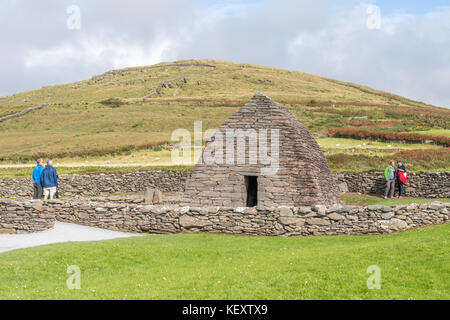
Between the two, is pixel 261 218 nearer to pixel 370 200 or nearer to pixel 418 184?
pixel 370 200

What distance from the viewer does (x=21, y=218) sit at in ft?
53.9

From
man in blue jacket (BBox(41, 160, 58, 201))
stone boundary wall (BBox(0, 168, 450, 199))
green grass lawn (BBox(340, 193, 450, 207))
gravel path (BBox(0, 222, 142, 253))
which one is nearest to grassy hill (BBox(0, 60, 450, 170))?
stone boundary wall (BBox(0, 168, 450, 199))

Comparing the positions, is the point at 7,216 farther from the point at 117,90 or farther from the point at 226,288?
the point at 117,90

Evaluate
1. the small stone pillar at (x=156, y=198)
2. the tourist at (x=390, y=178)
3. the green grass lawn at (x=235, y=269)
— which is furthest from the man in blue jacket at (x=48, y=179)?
the tourist at (x=390, y=178)

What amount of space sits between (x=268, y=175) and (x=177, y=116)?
55495mm

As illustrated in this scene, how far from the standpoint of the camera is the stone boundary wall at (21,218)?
53.8ft

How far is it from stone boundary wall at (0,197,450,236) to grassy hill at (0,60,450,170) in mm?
16502

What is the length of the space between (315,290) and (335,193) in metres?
13.6

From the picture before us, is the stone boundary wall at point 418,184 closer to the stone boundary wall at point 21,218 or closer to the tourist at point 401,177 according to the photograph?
the tourist at point 401,177

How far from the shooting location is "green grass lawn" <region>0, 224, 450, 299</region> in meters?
7.20

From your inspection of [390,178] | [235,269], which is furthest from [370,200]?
[235,269]

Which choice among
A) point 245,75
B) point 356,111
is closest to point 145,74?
point 245,75

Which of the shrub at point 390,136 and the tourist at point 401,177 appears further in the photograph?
the shrub at point 390,136

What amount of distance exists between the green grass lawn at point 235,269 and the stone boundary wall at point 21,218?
4.73 meters
